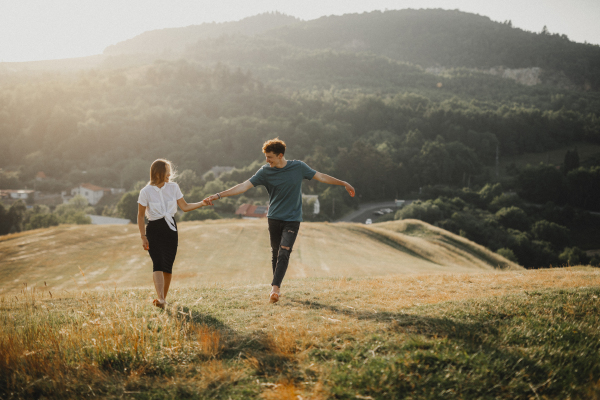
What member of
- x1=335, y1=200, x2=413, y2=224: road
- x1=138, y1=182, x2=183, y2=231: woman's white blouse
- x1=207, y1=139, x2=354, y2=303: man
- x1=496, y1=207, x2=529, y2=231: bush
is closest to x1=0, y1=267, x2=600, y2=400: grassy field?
x1=207, y1=139, x2=354, y2=303: man

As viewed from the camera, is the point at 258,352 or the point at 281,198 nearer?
the point at 258,352

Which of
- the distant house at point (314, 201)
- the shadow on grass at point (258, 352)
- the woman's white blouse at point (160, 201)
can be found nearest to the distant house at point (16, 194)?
the distant house at point (314, 201)

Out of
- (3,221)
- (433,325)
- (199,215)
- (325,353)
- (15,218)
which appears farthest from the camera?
(15,218)

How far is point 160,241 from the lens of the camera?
6.27m

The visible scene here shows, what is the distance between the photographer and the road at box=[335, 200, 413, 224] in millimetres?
91375

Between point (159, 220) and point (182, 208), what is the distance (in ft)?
1.50

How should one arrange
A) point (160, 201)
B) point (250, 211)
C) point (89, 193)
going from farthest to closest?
point (89, 193), point (250, 211), point (160, 201)

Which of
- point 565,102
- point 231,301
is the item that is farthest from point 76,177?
point 565,102

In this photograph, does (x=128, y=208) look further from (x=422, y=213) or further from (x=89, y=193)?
(x=422, y=213)

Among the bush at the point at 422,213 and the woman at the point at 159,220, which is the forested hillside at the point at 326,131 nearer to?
the bush at the point at 422,213

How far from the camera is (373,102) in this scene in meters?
160

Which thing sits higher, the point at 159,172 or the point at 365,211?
the point at 159,172

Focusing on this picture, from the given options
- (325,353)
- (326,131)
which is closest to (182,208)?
(325,353)

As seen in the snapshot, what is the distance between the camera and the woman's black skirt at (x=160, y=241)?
6219 mm
